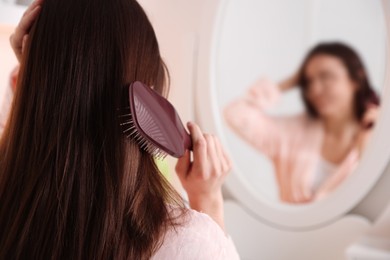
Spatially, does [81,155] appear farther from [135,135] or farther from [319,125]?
[319,125]

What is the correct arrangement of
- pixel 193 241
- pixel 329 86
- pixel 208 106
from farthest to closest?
1. pixel 208 106
2. pixel 329 86
3. pixel 193 241

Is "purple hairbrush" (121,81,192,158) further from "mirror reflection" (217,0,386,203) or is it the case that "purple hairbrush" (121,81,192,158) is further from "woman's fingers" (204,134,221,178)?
"mirror reflection" (217,0,386,203)

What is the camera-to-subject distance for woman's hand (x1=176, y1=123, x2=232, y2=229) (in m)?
0.65

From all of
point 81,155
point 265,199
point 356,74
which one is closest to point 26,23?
point 81,155

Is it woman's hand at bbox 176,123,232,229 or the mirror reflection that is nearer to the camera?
woman's hand at bbox 176,123,232,229

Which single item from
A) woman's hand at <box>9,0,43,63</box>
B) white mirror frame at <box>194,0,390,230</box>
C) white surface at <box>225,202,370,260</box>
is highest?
woman's hand at <box>9,0,43,63</box>

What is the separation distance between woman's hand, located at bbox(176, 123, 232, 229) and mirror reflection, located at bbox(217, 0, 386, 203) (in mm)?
560

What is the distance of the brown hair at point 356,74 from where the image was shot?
1137mm

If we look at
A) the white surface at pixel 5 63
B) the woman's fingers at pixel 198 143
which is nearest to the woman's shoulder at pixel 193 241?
the woman's fingers at pixel 198 143

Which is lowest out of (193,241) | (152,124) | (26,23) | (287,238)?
(287,238)

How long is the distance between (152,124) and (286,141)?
0.79 m

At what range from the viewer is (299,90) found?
1.25 meters

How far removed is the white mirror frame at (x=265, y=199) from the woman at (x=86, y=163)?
66 centimetres

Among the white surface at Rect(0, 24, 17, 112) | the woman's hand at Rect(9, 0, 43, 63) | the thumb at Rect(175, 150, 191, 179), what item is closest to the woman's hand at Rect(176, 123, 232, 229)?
the thumb at Rect(175, 150, 191, 179)
